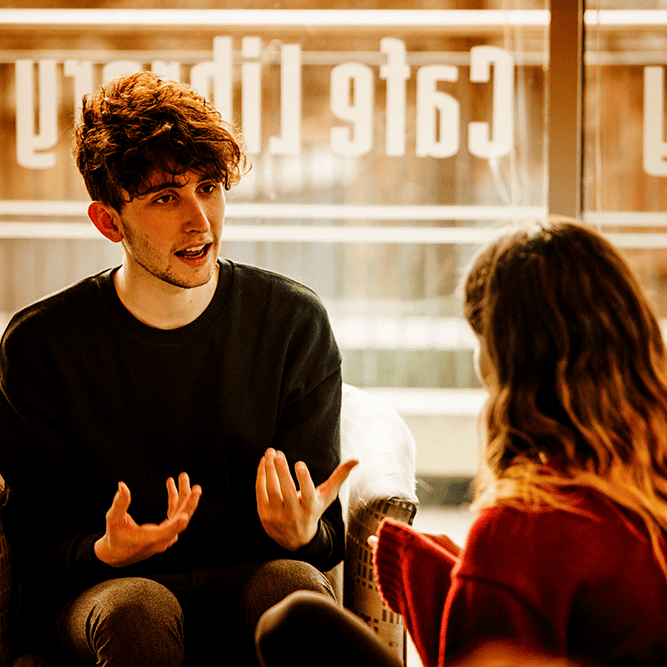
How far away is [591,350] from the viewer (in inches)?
33.9

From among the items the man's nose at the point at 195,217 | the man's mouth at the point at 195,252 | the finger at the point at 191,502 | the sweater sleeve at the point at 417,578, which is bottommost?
the sweater sleeve at the point at 417,578

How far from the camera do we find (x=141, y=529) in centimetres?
122

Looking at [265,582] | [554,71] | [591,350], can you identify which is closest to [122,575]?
[265,582]

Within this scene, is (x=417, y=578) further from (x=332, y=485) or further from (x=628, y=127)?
(x=628, y=127)

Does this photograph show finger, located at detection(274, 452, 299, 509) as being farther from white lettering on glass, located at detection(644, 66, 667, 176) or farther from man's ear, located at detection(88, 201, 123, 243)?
white lettering on glass, located at detection(644, 66, 667, 176)

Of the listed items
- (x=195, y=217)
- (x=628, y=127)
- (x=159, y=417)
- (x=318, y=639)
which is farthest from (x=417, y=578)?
(x=628, y=127)

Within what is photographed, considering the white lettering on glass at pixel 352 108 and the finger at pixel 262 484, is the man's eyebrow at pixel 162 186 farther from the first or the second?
the white lettering on glass at pixel 352 108

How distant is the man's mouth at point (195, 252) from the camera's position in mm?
1397

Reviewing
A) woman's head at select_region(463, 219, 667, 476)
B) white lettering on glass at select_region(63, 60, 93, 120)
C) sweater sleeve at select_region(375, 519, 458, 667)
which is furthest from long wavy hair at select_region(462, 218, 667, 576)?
white lettering on glass at select_region(63, 60, 93, 120)

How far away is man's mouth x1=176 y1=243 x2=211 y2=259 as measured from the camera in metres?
1.40

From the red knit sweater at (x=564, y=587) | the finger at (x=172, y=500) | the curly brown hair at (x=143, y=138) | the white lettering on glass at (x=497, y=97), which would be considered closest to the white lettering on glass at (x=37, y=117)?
the curly brown hair at (x=143, y=138)

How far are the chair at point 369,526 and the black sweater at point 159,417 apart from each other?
51 millimetres

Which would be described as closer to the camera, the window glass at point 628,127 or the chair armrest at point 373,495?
the chair armrest at point 373,495

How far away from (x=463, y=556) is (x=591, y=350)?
→ 28cm
